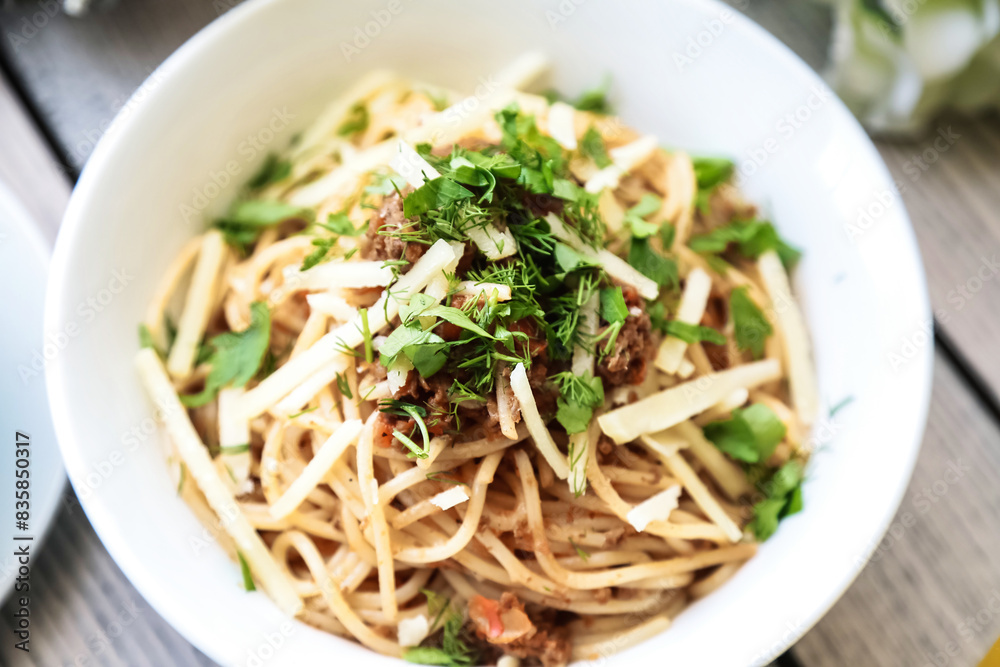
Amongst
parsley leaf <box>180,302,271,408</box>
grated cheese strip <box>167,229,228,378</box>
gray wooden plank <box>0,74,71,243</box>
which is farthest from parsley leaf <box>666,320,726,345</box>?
gray wooden plank <box>0,74,71,243</box>

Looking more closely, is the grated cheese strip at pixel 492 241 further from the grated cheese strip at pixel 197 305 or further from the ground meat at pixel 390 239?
the grated cheese strip at pixel 197 305

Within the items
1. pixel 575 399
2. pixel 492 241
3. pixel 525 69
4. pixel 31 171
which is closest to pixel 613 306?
pixel 575 399

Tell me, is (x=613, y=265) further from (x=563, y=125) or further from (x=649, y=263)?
(x=563, y=125)

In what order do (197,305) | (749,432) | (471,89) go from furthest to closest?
1. (471,89)
2. (197,305)
3. (749,432)

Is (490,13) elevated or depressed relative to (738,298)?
elevated

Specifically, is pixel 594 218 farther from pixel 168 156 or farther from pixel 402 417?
pixel 168 156

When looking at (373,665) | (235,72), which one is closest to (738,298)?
(373,665)
